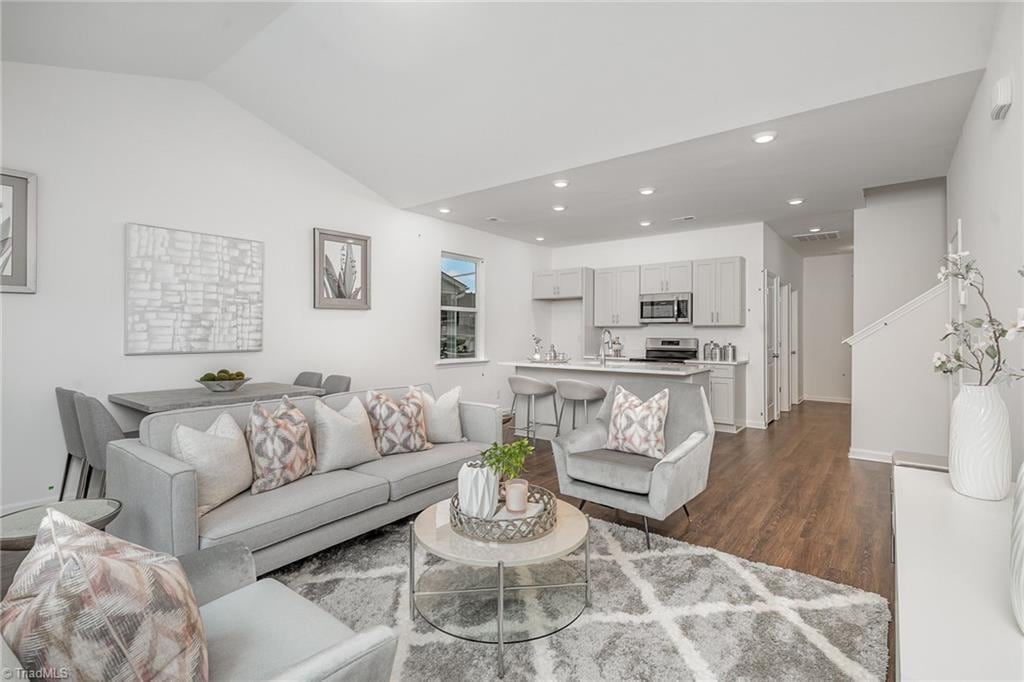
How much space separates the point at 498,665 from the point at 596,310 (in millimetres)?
5995

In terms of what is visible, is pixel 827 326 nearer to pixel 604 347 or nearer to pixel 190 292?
pixel 604 347

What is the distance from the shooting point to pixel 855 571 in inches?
99.3

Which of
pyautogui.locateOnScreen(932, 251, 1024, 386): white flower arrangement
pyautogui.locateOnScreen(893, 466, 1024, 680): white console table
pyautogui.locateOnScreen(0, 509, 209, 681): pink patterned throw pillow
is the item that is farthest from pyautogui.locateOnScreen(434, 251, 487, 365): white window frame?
pyautogui.locateOnScreen(0, 509, 209, 681): pink patterned throw pillow

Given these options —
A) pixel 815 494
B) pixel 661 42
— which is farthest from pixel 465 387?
pixel 661 42

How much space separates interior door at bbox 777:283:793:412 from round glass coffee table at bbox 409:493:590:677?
6.03m

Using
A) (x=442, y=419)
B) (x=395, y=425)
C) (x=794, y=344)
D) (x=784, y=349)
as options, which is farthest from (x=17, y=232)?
A: (x=794, y=344)

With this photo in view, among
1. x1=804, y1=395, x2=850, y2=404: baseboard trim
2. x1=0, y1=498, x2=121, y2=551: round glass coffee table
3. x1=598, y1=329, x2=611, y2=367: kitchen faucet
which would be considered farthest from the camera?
x1=804, y1=395, x2=850, y2=404: baseboard trim

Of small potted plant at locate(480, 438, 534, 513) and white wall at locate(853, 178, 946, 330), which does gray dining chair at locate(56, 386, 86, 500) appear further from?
white wall at locate(853, 178, 946, 330)

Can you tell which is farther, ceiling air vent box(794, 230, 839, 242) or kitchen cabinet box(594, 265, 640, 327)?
kitchen cabinet box(594, 265, 640, 327)

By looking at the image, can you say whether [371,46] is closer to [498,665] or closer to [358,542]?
[358,542]

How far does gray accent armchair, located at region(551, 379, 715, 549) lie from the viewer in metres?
2.68

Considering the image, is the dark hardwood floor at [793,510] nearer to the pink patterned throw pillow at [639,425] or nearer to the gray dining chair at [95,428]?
the pink patterned throw pillow at [639,425]

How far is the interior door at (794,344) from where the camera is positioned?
7938mm

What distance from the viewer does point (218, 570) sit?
154 centimetres
